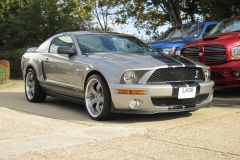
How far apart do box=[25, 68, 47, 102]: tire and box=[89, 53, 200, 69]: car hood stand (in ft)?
6.99

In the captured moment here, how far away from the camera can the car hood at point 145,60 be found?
20.6ft

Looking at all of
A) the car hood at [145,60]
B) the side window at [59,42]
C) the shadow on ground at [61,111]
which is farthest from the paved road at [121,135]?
the side window at [59,42]

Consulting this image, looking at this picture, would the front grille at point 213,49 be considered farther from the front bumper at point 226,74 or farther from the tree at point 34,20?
the tree at point 34,20

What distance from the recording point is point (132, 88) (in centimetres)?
609

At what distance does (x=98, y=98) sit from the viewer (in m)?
6.58

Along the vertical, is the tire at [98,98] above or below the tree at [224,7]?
below

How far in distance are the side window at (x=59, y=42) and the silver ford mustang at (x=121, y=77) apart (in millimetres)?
21

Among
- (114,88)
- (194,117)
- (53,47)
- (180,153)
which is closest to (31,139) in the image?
Result: (114,88)

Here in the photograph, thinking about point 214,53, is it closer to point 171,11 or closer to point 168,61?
point 168,61

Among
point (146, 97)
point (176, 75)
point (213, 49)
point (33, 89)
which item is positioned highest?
point (213, 49)

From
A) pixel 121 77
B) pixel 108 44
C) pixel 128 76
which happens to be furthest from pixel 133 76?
pixel 108 44

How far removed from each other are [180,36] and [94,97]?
5211mm

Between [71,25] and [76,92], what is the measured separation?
40.7ft

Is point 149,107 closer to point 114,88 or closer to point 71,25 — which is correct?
point 114,88
